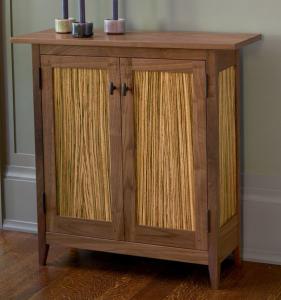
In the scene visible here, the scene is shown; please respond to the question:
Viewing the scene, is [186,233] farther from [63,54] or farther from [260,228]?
[63,54]

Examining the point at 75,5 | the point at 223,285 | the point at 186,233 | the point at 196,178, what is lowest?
the point at 223,285

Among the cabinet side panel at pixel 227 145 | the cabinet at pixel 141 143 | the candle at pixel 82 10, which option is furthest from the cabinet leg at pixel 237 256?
the candle at pixel 82 10

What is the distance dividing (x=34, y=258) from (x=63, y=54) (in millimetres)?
931

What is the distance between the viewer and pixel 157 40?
3195 mm

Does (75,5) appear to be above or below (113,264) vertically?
above

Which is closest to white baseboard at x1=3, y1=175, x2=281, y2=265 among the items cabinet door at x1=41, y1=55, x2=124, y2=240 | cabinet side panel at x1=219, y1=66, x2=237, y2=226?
cabinet side panel at x1=219, y1=66, x2=237, y2=226

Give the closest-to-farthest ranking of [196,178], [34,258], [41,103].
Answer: [196,178]
[41,103]
[34,258]

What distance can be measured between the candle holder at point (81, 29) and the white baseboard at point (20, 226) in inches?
42.1

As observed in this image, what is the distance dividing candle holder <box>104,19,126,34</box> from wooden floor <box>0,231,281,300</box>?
3.26 ft

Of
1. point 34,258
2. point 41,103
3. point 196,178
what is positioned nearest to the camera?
point 196,178

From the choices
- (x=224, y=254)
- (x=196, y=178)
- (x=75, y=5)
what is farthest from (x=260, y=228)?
(x=75, y=5)

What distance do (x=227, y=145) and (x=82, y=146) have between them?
593mm

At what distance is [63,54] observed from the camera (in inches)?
132

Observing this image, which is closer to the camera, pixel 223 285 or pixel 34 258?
pixel 223 285
